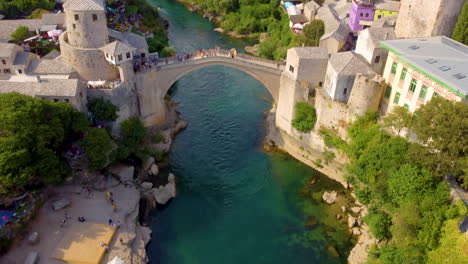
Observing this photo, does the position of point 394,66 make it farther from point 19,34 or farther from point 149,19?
point 149,19

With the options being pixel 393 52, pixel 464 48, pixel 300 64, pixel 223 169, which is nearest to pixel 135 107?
pixel 223 169

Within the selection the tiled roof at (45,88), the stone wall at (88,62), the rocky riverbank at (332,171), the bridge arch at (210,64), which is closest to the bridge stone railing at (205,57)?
the bridge arch at (210,64)

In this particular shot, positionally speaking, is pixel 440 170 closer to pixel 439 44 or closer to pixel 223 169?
pixel 439 44

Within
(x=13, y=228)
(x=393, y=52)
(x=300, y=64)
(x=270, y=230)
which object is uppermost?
(x=393, y=52)

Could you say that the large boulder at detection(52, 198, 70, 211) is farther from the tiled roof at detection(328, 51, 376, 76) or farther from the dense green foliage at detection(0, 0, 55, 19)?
the dense green foliage at detection(0, 0, 55, 19)

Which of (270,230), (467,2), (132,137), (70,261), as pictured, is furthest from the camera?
(132,137)

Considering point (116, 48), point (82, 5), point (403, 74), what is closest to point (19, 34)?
point (82, 5)
